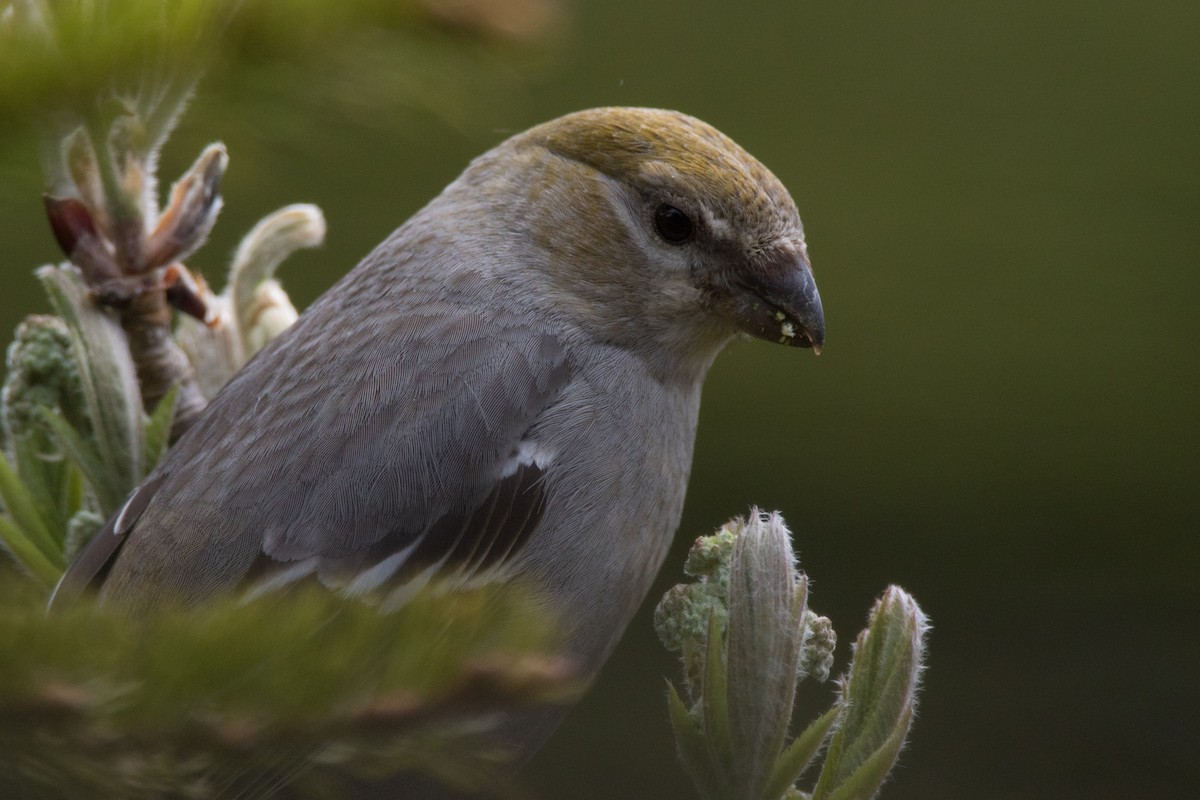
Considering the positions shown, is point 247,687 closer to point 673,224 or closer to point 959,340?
point 673,224

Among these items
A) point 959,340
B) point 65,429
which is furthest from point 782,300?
point 959,340

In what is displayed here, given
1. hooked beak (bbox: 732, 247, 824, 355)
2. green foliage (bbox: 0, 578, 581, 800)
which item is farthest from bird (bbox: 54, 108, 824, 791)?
green foliage (bbox: 0, 578, 581, 800)

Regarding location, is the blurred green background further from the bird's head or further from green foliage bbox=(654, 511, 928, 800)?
green foliage bbox=(654, 511, 928, 800)

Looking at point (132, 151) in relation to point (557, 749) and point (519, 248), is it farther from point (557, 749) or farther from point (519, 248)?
point (557, 749)

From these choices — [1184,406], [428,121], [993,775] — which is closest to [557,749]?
[993,775]

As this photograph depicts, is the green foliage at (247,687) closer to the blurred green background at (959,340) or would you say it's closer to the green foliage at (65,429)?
the green foliage at (65,429)

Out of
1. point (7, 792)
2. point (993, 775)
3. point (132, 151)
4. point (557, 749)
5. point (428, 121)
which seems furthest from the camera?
point (557, 749)
